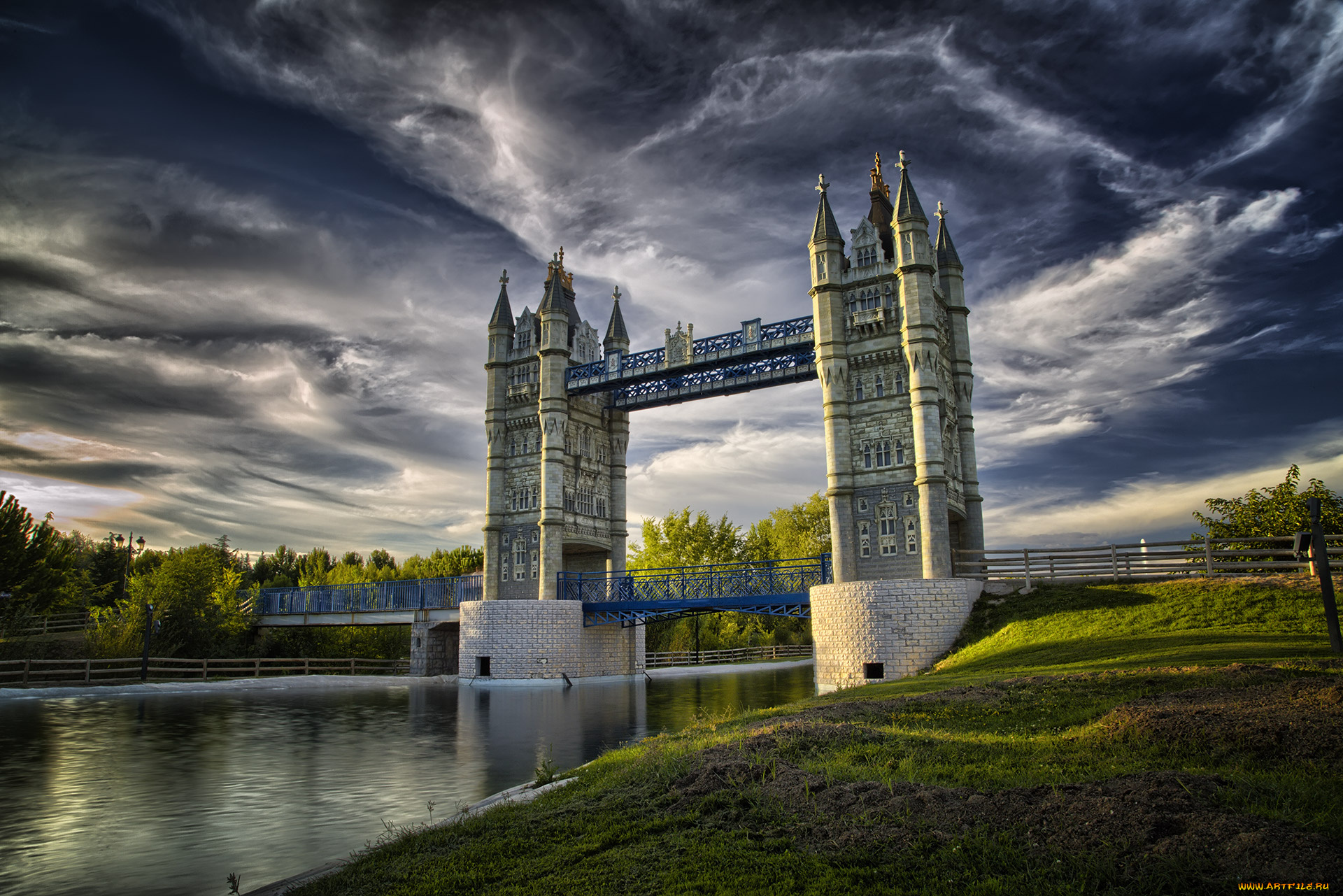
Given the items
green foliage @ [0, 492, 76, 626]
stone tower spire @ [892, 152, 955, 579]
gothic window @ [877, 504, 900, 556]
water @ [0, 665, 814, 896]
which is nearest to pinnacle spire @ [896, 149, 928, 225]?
stone tower spire @ [892, 152, 955, 579]

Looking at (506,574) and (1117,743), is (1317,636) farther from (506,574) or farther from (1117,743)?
(506,574)

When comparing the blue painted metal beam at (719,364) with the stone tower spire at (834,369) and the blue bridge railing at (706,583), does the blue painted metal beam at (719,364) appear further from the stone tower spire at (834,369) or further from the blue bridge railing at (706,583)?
the blue bridge railing at (706,583)

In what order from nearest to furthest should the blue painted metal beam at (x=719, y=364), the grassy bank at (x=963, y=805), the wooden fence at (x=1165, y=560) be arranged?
the grassy bank at (x=963, y=805)
the wooden fence at (x=1165, y=560)
the blue painted metal beam at (x=719, y=364)

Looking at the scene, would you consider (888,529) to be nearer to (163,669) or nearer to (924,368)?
(924,368)

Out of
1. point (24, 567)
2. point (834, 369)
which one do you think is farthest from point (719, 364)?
point (24, 567)

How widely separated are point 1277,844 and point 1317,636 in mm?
16999

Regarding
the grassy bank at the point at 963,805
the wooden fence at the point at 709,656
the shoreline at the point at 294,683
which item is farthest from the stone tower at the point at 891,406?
the wooden fence at the point at 709,656

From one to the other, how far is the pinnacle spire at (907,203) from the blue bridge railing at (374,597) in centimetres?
3227

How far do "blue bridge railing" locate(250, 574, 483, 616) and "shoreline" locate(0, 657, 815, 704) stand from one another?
5173 mm

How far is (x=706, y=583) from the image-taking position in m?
44.1

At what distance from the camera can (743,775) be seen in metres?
9.91

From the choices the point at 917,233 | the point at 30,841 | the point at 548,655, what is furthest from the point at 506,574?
the point at 30,841

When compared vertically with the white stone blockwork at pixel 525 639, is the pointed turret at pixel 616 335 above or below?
above

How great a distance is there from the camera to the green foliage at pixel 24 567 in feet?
146
